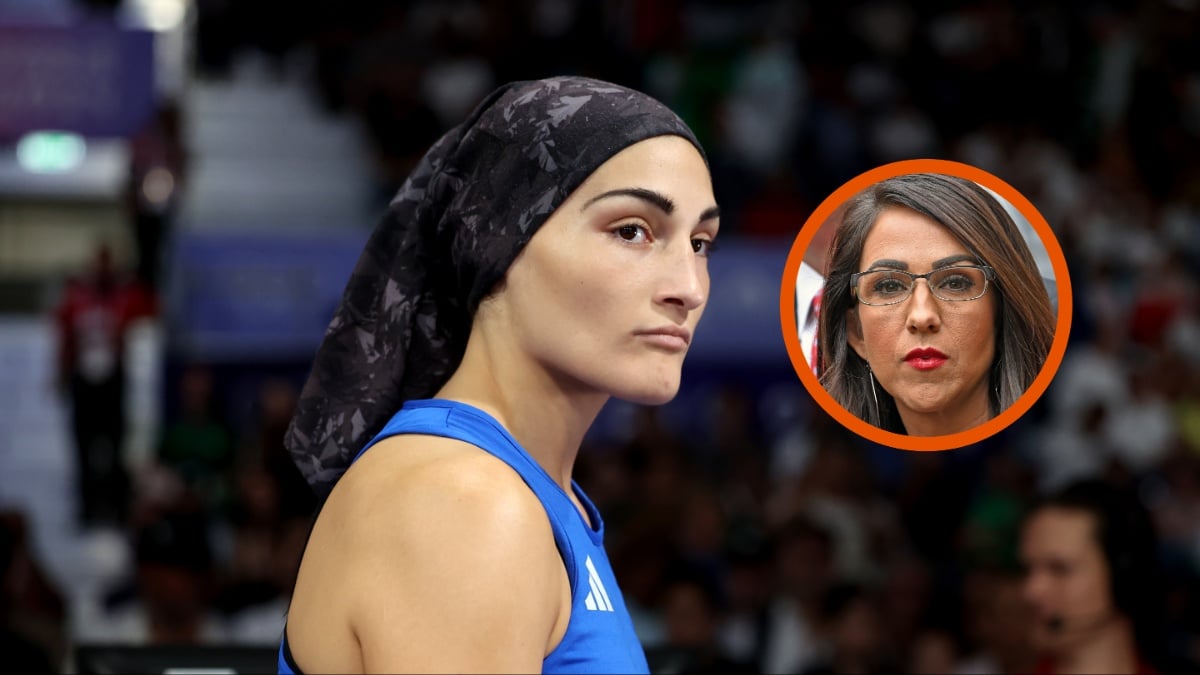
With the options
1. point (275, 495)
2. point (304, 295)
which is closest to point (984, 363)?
point (275, 495)

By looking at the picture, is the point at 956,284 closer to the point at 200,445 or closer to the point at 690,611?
the point at 690,611

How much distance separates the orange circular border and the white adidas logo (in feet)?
1.02

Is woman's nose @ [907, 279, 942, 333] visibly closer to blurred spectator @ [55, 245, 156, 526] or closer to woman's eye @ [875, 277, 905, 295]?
woman's eye @ [875, 277, 905, 295]

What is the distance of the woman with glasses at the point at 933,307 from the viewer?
63.4 inches

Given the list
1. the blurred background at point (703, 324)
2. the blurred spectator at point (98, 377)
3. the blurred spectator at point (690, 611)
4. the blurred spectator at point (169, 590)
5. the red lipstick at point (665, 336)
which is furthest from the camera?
the blurred spectator at point (98, 377)

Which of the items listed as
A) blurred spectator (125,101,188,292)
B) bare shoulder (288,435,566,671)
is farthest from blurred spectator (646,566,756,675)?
blurred spectator (125,101,188,292)

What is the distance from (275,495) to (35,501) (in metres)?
2.97

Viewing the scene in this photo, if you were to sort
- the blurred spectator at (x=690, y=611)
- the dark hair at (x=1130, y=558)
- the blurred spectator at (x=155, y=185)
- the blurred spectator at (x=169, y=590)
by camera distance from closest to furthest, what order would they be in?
the dark hair at (x=1130, y=558)
the blurred spectator at (x=169, y=590)
the blurred spectator at (x=690, y=611)
the blurred spectator at (x=155, y=185)

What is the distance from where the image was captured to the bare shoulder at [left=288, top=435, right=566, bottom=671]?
1347 mm

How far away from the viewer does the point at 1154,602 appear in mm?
3146

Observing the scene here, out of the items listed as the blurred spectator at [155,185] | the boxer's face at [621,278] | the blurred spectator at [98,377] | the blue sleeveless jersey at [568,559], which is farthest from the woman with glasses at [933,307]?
the blurred spectator at [155,185]

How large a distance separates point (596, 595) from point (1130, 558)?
75.9 inches

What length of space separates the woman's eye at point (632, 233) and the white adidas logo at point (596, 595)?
340 millimetres

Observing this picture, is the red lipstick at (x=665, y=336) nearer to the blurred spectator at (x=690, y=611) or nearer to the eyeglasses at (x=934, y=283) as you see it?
the eyeglasses at (x=934, y=283)
